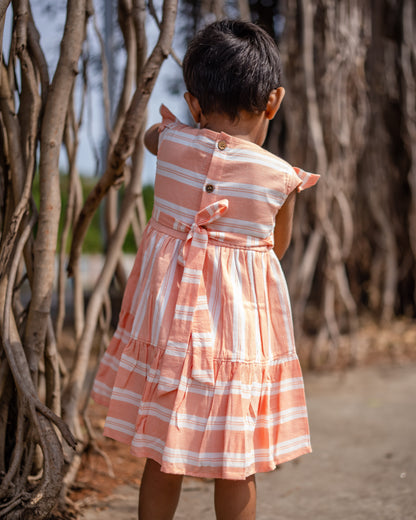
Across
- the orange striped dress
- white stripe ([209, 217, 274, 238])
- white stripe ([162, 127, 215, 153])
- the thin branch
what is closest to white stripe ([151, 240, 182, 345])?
the orange striped dress

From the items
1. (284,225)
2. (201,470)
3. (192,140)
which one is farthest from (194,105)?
(201,470)

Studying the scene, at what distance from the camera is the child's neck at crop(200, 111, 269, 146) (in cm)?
120

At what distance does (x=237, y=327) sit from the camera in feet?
3.83

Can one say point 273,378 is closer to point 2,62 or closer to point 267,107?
point 267,107

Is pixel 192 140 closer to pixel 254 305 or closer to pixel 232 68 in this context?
pixel 232 68

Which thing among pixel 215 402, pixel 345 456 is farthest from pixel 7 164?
pixel 345 456

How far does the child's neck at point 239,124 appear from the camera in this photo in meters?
1.20

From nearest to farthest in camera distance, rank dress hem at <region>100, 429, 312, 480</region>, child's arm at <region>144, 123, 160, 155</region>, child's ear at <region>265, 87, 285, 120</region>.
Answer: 1. dress hem at <region>100, 429, 312, 480</region>
2. child's ear at <region>265, 87, 285, 120</region>
3. child's arm at <region>144, 123, 160, 155</region>

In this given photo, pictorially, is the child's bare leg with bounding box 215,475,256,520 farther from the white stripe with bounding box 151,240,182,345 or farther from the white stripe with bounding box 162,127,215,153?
the white stripe with bounding box 162,127,215,153

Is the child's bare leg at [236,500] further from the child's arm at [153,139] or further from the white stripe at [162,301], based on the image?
the child's arm at [153,139]

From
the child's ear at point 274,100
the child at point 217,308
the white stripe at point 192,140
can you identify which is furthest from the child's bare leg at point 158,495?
the child's ear at point 274,100

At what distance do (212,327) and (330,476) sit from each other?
916 mm

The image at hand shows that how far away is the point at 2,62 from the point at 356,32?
6.35 feet

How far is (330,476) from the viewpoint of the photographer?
6.03ft
